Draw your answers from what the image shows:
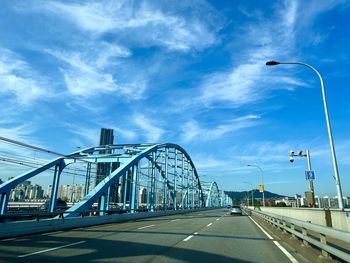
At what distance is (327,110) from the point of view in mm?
15227

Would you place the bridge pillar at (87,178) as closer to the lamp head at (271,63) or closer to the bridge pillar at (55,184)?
the bridge pillar at (55,184)

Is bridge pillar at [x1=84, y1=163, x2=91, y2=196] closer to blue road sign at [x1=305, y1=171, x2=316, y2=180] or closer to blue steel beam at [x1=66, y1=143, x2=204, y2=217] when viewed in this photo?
blue steel beam at [x1=66, y1=143, x2=204, y2=217]

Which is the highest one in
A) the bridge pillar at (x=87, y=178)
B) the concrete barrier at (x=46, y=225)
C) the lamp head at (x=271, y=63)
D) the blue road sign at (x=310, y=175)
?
the lamp head at (x=271, y=63)

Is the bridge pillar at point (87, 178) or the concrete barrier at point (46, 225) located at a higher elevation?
the bridge pillar at point (87, 178)

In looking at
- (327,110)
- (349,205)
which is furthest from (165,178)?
(327,110)

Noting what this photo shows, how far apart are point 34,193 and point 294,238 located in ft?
288

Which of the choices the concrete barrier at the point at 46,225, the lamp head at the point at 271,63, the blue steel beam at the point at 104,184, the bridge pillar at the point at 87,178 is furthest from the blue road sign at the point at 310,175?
the bridge pillar at the point at 87,178

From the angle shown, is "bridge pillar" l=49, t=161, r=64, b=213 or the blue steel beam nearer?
the blue steel beam

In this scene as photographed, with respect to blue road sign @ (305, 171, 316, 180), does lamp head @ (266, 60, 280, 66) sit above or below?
above

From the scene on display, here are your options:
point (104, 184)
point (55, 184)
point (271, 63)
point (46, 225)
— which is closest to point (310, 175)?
point (271, 63)

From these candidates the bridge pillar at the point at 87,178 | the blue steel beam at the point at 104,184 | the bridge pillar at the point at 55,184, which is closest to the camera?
the blue steel beam at the point at 104,184

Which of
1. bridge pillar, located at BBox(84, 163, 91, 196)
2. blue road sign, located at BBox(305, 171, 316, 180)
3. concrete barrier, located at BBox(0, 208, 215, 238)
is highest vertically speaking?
bridge pillar, located at BBox(84, 163, 91, 196)

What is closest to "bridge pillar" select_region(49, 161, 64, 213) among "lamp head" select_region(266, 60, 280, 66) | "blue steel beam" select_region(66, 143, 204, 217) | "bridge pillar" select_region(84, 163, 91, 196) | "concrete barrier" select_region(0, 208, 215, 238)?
"bridge pillar" select_region(84, 163, 91, 196)

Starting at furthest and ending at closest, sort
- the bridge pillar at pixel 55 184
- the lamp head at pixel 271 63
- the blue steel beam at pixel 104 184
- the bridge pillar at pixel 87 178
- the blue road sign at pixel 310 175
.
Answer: the bridge pillar at pixel 87 178 < the bridge pillar at pixel 55 184 < the blue steel beam at pixel 104 184 < the blue road sign at pixel 310 175 < the lamp head at pixel 271 63
